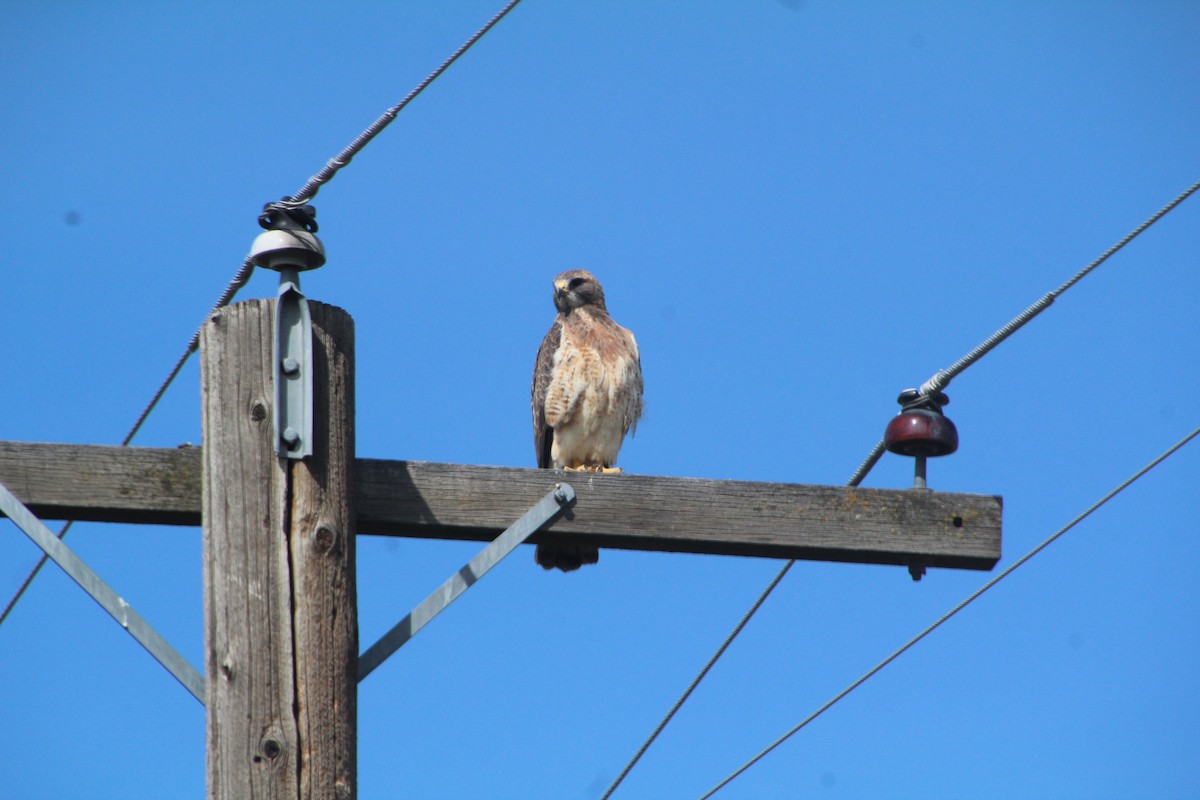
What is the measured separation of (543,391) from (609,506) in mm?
3689

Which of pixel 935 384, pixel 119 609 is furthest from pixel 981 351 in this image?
pixel 119 609

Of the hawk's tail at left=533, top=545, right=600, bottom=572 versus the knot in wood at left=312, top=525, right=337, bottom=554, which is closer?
the knot in wood at left=312, top=525, right=337, bottom=554

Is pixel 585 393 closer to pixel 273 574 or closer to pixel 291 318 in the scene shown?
pixel 291 318

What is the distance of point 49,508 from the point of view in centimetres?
330

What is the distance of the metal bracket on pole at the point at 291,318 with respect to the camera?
310 centimetres

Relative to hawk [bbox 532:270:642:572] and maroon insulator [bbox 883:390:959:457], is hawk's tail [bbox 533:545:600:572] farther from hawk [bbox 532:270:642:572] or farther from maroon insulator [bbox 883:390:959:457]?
hawk [bbox 532:270:642:572]

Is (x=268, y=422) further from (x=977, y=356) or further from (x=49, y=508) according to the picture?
(x=977, y=356)

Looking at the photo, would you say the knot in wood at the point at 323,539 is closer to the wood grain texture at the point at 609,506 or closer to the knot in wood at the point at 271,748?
the wood grain texture at the point at 609,506

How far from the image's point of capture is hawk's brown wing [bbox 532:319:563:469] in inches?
285

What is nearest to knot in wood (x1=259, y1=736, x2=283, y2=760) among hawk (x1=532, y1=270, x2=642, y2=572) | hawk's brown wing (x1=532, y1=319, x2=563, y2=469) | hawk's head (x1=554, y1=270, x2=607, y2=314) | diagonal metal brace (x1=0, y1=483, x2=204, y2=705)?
diagonal metal brace (x1=0, y1=483, x2=204, y2=705)

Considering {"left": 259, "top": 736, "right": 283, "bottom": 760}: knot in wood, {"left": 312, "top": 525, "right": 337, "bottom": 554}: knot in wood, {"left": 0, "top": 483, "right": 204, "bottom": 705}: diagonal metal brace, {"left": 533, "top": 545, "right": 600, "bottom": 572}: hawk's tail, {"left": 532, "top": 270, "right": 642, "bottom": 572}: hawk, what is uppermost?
{"left": 532, "top": 270, "right": 642, "bottom": 572}: hawk

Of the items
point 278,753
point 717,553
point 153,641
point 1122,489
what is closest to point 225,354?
point 153,641

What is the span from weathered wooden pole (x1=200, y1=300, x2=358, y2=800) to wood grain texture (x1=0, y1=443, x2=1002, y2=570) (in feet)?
0.85

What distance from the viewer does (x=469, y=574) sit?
3268 mm
